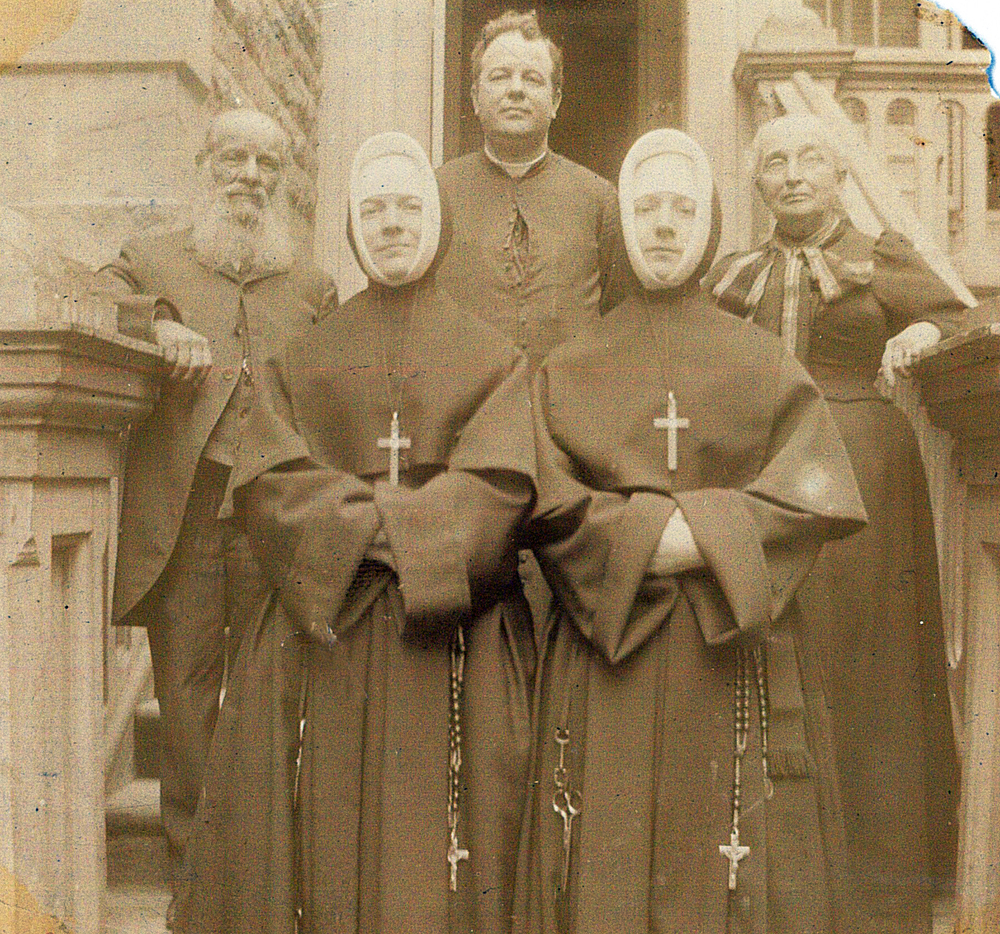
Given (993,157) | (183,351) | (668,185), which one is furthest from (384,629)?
(993,157)

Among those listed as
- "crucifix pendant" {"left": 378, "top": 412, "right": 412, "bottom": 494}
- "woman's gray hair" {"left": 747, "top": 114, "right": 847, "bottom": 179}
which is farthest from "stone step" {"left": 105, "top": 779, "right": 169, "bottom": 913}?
"woman's gray hair" {"left": 747, "top": 114, "right": 847, "bottom": 179}

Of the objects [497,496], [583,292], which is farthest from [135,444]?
[583,292]

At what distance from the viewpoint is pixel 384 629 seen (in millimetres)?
2223

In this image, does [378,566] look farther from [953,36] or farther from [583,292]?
[953,36]

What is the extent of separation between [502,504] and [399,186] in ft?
2.21

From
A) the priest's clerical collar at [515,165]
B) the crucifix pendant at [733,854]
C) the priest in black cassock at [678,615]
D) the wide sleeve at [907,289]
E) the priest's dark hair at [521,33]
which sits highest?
the priest's dark hair at [521,33]

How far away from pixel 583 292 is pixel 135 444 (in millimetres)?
1099

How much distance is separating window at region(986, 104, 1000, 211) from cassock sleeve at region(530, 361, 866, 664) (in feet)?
3.68

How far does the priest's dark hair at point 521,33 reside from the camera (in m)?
2.68

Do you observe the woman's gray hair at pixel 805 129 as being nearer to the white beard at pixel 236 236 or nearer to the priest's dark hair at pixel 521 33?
the priest's dark hair at pixel 521 33

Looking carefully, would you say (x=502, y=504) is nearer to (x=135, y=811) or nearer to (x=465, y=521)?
(x=465, y=521)

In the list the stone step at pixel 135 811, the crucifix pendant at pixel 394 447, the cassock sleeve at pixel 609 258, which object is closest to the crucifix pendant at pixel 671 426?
the cassock sleeve at pixel 609 258

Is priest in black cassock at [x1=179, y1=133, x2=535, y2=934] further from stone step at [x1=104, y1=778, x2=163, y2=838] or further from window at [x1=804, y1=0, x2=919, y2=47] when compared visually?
window at [x1=804, y1=0, x2=919, y2=47]

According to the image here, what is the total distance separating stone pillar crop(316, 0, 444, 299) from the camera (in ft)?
9.77
